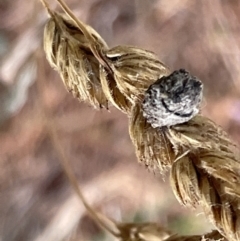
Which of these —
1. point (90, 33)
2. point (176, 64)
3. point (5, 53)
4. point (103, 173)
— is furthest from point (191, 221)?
point (90, 33)

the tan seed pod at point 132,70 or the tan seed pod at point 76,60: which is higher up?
the tan seed pod at point 76,60

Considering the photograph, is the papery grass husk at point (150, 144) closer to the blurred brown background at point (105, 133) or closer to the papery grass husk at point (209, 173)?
the papery grass husk at point (209, 173)

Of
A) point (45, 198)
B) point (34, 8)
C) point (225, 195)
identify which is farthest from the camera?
point (45, 198)

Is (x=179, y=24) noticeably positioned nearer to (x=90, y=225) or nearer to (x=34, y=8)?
Answer: (x=34, y=8)

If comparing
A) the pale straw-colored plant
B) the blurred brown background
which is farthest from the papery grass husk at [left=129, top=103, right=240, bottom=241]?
the blurred brown background

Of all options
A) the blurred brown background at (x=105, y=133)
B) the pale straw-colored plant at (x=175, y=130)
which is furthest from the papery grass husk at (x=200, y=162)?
the blurred brown background at (x=105, y=133)

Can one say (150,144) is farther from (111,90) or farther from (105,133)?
(105,133)
